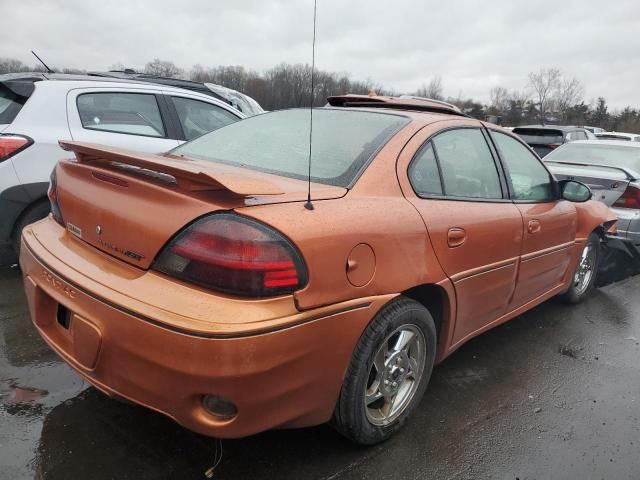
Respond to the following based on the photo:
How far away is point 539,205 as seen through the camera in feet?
10.6

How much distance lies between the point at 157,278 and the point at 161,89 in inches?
141

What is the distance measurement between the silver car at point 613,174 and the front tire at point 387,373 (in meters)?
3.85

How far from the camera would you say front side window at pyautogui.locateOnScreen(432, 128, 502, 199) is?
2.57 meters

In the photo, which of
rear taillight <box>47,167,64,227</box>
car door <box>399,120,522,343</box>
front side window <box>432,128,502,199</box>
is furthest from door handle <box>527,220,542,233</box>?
rear taillight <box>47,167,64,227</box>

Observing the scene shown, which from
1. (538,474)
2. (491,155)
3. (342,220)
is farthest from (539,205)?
(342,220)

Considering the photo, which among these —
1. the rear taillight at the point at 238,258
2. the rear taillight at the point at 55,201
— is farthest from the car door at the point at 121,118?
the rear taillight at the point at 238,258

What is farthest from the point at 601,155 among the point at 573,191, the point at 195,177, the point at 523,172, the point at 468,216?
the point at 195,177

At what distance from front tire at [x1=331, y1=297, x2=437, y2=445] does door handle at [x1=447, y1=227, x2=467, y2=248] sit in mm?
354

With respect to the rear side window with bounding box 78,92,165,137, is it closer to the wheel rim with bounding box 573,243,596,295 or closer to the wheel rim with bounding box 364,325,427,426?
the wheel rim with bounding box 364,325,427,426

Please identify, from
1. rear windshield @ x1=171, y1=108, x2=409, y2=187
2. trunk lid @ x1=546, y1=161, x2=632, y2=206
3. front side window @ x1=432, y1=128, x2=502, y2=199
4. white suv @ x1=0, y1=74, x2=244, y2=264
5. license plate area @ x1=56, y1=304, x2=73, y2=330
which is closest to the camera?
license plate area @ x1=56, y1=304, x2=73, y2=330

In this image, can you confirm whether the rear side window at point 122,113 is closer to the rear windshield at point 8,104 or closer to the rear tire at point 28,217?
the rear windshield at point 8,104

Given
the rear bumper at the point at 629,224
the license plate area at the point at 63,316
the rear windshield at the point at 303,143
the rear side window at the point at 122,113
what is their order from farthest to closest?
the rear bumper at the point at 629,224 → the rear side window at the point at 122,113 → the rear windshield at the point at 303,143 → the license plate area at the point at 63,316

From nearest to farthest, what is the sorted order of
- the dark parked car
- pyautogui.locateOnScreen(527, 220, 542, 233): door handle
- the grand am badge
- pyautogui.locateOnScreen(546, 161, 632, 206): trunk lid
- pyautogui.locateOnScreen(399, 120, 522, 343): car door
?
the grand am badge → pyautogui.locateOnScreen(399, 120, 522, 343): car door → pyautogui.locateOnScreen(527, 220, 542, 233): door handle → pyautogui.locateOnScreen(546, 161, 632, 206): trunk lid → the dark parked car

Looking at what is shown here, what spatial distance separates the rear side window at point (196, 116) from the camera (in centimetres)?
488
